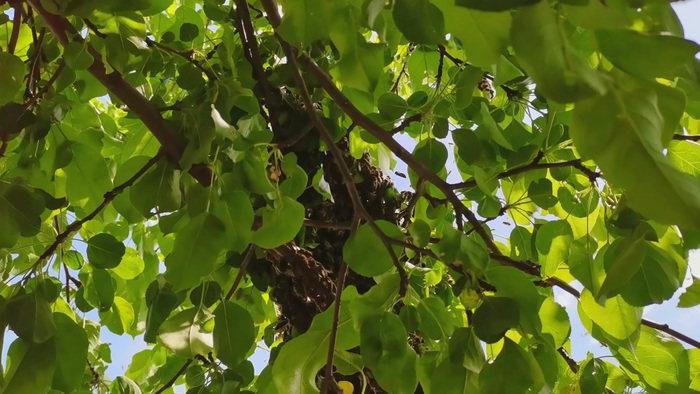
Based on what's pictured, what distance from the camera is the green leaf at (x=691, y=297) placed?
0.58 metres

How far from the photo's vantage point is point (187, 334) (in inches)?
22.2

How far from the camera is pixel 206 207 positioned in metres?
0.47

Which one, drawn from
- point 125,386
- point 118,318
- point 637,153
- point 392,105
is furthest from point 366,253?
point 118,318

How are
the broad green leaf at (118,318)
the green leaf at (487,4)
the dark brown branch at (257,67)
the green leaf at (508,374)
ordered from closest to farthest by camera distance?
the green leaf at (487,4)
the green leaf at (508,374)
the dark brown branch at (257,67)
the broad green leaf at (118,318)

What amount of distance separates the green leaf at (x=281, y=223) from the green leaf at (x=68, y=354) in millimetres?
162

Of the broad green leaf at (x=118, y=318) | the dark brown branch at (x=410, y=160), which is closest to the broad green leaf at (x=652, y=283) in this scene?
the dark brown branch at (x=410, y=160)

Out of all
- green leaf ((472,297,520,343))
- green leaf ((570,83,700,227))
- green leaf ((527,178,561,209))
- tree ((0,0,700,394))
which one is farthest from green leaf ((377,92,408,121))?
green leaf ((570,83,700,227))

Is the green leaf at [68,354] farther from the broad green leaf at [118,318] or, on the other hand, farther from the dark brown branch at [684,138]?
the dark brown branch at [684,138]

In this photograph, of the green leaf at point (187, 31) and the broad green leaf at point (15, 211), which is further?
the green leaf at point (187, 31)

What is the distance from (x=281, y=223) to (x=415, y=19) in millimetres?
234

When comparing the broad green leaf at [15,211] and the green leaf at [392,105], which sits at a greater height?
the broad green leaf at [15,211]

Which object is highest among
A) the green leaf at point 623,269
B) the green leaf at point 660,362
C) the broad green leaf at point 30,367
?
the broad green leaf at point 30,367

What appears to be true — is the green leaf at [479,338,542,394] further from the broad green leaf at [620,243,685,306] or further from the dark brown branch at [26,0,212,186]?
the dark brown branch at [26,0,212,186]

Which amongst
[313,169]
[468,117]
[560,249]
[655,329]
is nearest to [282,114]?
[313,169]
